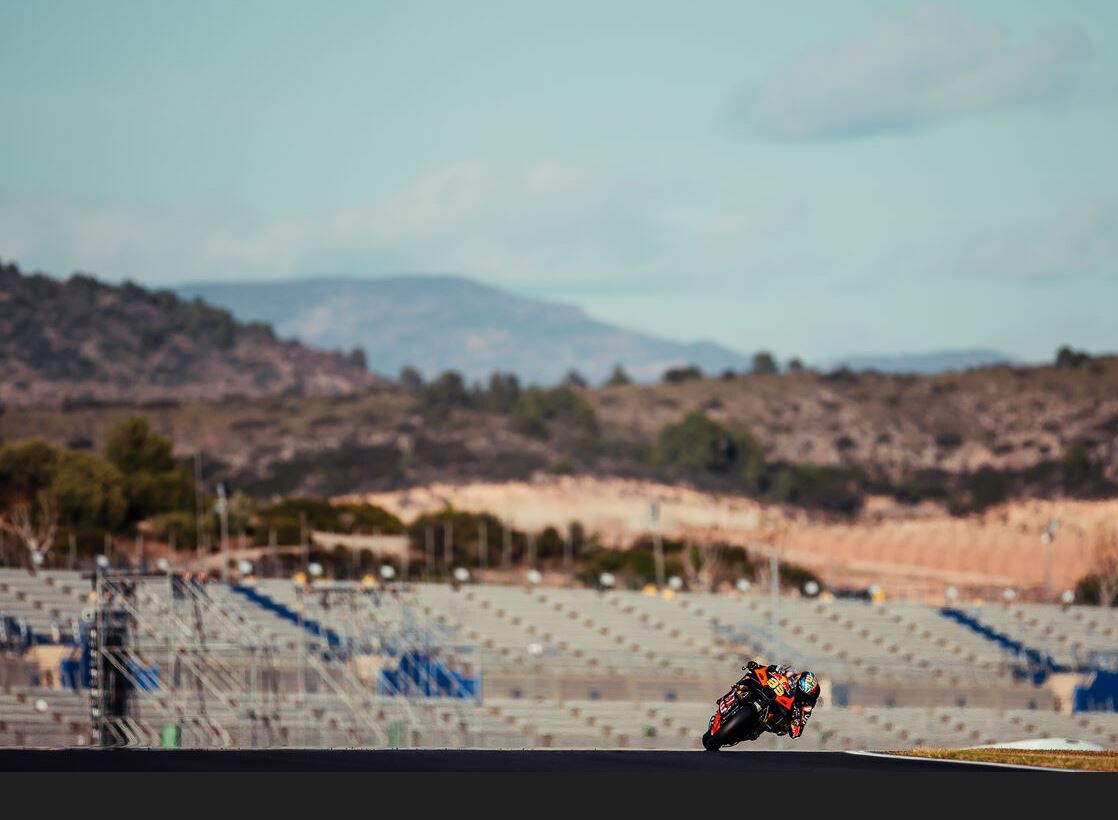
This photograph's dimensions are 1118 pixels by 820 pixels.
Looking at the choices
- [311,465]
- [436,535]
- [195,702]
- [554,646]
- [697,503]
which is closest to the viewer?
[195,702]

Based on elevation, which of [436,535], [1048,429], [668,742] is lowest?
[668,742]

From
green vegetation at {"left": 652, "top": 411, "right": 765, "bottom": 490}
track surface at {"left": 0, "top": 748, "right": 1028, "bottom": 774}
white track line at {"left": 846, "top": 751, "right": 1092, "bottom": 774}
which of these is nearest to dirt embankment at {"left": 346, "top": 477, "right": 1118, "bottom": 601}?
green vegetation at {"left": 652, "top": 411, "right": 765, "bottom": 490}

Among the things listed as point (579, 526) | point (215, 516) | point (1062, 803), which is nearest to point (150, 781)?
point (1062, 803)

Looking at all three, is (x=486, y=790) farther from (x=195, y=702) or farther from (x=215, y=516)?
(x=215, y=516)

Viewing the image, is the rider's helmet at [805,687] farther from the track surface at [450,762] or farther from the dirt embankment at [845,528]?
the dirt embankment at [845,528]

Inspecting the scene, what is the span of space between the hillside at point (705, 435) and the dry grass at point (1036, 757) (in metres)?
114

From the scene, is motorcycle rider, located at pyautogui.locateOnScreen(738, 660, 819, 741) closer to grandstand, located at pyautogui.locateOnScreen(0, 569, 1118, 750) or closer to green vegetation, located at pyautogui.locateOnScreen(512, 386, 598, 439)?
grandstand, located at pyautogui.locateOnScreen(0, 569, 1118, 750)

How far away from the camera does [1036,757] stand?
30.3 metres

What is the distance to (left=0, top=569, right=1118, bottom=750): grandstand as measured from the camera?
49000 mm

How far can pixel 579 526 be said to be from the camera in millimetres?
118062

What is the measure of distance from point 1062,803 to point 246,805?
9.53 m

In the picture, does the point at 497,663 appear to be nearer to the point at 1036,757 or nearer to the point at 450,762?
the point at 1036,757

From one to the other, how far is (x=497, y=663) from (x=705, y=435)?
10857cm

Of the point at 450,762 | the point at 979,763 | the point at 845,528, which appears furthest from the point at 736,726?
the point at 845,528
